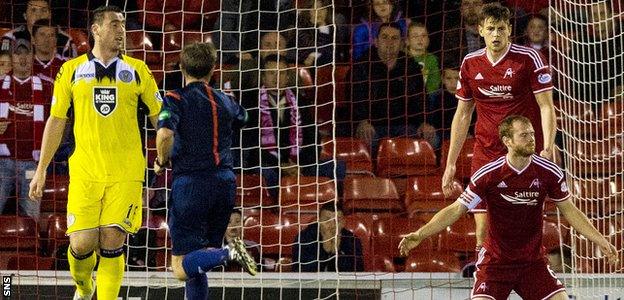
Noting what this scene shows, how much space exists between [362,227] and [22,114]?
316 centimetres

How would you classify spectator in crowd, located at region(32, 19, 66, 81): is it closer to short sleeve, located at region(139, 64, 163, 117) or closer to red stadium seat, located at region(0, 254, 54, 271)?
red stadium seat, located at region(0, 254, 54, 271)

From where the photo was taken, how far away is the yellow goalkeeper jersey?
802cm

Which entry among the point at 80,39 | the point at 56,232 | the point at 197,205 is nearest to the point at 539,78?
the point at 197,205

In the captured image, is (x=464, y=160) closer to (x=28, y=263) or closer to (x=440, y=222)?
(x=28, y=263)

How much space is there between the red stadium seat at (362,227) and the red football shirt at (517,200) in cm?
343

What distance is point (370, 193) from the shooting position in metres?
11.5

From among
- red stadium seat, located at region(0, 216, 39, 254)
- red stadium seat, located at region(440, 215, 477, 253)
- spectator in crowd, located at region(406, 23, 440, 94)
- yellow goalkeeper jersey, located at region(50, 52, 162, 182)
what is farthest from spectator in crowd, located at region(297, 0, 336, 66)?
yellow goalkeeper jersey, located at region(50, 52, 162, 182)

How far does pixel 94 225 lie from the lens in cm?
802

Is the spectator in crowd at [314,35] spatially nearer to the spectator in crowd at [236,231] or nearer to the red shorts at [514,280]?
the spectator in crowd at [236,231]

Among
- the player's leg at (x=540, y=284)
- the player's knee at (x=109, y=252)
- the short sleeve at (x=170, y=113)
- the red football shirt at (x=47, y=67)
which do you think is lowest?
the player's leg at (x=540, y=284)

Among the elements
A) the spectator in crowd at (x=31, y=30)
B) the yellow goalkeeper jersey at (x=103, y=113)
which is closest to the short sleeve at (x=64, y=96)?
the yellow goalkeeper jersey at (x=103, y=113)

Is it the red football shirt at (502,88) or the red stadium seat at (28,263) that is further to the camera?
the red stadium seat at (28,263)

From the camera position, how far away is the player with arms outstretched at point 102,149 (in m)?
8.02

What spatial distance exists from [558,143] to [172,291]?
3989 mm
